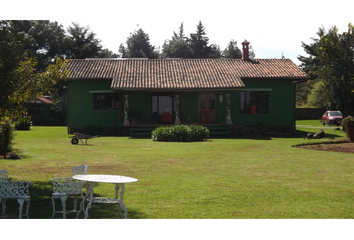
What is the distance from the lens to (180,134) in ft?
84.7

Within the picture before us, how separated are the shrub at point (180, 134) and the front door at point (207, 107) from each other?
6305 mm

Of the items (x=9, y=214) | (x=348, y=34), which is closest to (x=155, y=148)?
(x=9, y=214)

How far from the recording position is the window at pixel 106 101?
108ft

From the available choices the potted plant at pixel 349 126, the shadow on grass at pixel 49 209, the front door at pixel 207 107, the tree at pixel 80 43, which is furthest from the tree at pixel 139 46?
the shadow on grass at pixel 49 209

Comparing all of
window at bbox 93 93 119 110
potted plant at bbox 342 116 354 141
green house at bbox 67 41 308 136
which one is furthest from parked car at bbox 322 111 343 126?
potted plant at bbox 342 116 354 141

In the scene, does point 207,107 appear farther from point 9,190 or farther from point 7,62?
point 9,190

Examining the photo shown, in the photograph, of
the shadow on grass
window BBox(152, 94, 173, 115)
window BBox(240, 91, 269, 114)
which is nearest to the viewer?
the shadow on grass

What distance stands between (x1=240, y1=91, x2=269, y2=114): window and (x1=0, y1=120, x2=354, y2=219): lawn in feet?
37.0

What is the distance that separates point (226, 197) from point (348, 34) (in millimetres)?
44400

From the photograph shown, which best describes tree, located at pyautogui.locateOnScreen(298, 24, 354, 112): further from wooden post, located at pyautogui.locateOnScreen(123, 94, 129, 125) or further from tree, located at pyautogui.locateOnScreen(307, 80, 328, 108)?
wooden post, located at pyautogui.locateOnScreen(123, 94, 129, 125)

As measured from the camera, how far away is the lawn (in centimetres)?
898

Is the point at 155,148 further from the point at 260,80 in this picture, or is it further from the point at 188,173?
the point at 260,80

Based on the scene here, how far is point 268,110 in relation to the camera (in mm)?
33062

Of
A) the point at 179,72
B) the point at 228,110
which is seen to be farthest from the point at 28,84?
the point at 179,72
